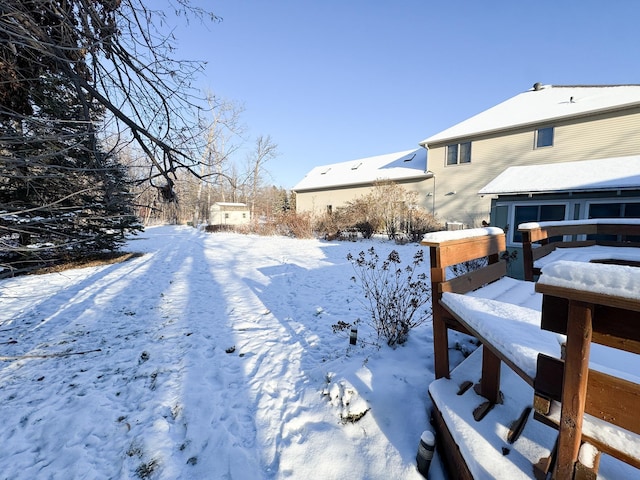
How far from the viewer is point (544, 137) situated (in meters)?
14.3

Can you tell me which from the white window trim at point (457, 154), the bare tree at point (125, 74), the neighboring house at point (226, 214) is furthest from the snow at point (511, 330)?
the neighboring house at point (226, 214)

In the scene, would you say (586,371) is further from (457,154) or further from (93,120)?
(457,154)

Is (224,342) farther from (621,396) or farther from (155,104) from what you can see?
(621,396)

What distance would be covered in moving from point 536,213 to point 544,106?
11140 millimetres

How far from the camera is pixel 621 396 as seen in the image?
982 millimetres

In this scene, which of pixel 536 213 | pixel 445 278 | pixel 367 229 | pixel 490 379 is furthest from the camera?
pixel 367 229

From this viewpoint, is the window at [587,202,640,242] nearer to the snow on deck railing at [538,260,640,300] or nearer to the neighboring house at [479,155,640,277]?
the neighboring house at [479,155,640,277]

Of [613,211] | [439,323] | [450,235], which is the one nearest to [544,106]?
[613,211]

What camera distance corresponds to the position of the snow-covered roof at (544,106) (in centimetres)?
1291

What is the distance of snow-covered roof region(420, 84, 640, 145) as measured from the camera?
1291 cm

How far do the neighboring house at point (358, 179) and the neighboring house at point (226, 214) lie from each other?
631 cm

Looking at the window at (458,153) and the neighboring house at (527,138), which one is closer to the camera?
the neighboring house at (527,138)

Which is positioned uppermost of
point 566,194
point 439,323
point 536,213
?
point 566,194

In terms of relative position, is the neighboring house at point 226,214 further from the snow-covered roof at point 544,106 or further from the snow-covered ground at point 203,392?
the snow-covered ground at point 203,392
